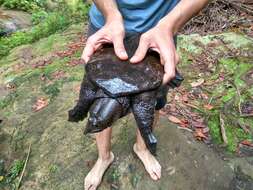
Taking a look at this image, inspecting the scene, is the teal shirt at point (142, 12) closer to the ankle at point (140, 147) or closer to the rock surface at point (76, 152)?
the ankle at point (140, 147)

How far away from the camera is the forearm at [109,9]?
1891mm

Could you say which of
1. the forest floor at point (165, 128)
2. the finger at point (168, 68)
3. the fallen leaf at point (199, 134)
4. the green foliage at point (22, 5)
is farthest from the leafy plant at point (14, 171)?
the green foliage at point (22, 5)

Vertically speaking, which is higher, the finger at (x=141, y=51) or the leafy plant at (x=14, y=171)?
the finger at (x=141, y=51)

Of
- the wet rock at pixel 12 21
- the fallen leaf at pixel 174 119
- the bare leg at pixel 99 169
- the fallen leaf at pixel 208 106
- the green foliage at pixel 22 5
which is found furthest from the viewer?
the green foliage at pixel 22 5

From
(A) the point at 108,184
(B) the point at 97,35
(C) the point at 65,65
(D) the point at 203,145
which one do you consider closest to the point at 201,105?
(D) the point at 203,145

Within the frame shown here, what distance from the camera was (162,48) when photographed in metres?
1.72

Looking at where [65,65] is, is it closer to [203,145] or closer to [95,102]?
[203,145]

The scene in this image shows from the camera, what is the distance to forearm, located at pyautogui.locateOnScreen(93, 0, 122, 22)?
74.4 inches

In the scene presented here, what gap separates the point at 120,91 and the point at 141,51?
0.25 meters

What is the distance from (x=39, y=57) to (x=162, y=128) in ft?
8.01

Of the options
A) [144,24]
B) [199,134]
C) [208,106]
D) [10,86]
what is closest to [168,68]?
[144,24]

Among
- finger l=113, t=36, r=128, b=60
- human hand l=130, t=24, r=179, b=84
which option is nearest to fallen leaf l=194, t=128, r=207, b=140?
human hand l=130, t=24, r=179, b=84

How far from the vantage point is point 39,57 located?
506 cm

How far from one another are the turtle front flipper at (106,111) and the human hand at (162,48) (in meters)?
0.22
